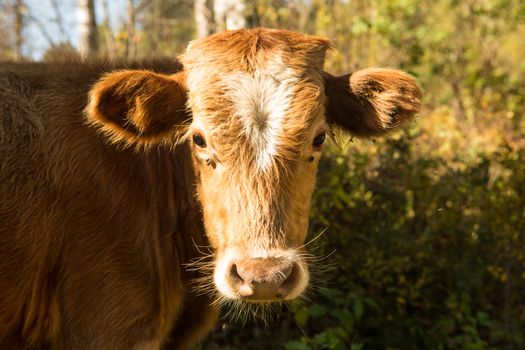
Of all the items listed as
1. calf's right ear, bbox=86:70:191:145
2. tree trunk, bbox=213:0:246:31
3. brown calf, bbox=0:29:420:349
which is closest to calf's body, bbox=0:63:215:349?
brown calf, bbox=0:29:420:349

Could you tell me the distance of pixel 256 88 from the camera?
3852 mm

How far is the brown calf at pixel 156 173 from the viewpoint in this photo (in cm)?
381

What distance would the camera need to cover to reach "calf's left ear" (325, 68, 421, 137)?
4.34 metres

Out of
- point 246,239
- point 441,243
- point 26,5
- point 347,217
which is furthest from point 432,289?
point 26,5

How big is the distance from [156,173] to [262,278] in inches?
51.4

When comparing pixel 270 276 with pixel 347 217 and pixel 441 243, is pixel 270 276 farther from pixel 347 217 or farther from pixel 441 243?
pixel 441 243

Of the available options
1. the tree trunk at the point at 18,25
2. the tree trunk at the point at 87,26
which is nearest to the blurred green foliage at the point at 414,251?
the tree trunk at the point at 87,26

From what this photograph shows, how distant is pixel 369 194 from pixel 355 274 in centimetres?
A: 78

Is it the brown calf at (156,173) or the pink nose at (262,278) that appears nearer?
the pink nose at (262,278)

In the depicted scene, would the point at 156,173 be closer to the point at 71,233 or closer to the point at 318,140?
the point at 71,233

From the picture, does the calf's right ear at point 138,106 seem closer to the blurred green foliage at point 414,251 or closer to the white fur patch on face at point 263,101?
the white fur patch on face at point 263,101

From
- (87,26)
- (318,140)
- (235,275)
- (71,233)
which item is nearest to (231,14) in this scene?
(87,26)

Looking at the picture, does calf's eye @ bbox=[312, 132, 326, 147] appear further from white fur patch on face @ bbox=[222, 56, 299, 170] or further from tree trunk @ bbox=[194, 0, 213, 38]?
tree trunk @ bbox=[194, 0, 213, 38]

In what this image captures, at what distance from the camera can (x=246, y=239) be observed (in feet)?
12.1
